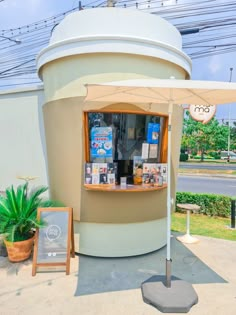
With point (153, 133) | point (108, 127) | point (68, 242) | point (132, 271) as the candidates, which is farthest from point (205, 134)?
point (68, 242)

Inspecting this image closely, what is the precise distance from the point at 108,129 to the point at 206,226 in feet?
13.3

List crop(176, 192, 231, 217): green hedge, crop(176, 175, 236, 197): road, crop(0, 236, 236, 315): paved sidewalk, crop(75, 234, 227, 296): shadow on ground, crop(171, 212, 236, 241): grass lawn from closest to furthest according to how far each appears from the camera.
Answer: crop(0, 236, 236, 315): paved sidewalk
crop(75, 234, 227, 296): shadow on ground
crop(171, 212, 236, 241): grass lawn
crop(176, 192, 231, 217): green hedge
crop(176, 175, 236, 197): road

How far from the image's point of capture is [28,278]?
150 inches

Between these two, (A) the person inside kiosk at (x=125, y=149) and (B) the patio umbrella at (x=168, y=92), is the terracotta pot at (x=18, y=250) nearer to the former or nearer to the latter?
(A) the person inside kiosk at (x=125, y=149)

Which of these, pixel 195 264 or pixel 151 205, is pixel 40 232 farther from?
pixel 195 264

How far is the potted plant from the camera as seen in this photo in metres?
4.19

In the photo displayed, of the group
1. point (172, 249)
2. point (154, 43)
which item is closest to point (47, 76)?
point (154, 43)

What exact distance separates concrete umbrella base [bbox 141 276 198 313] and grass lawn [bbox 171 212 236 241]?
8.97 feet

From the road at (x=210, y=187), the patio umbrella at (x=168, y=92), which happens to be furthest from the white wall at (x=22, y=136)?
the road at (x=210, y=187)

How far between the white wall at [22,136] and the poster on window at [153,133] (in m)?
2.29

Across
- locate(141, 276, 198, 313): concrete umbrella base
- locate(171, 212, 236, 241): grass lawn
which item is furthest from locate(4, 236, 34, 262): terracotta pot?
locate(171, 212, 236, 241): grass lawn

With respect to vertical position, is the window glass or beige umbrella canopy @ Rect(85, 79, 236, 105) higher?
beige umbrella canopy @ Rect(85, 79, 236, 105)

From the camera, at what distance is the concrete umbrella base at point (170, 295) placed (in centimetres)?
304

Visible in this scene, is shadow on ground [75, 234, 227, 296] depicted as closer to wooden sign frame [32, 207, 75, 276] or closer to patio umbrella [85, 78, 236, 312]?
wooden sign frame [32, 207, 75, 276]
